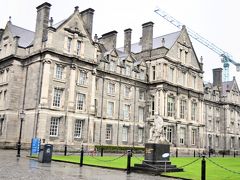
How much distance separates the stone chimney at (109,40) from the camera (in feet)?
169

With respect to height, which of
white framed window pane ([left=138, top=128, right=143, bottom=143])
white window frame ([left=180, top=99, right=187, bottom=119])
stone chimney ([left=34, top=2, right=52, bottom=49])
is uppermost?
stone chimney ([left=34, top=2, right=52, bottom=49])

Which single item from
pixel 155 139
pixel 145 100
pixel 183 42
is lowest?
pixel 155 139

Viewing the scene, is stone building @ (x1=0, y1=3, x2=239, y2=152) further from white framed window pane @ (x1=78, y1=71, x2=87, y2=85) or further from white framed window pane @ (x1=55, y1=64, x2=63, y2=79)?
white framed window pane @ (x1=78, y1=71, x2=87, y2=85)

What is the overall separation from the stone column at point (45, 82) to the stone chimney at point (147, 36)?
68.6 feet

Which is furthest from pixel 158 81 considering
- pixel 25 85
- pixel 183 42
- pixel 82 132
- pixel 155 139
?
pixel 155 139

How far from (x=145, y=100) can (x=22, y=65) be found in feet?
67.0

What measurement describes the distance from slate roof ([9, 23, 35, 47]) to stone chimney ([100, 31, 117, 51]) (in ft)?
39.4

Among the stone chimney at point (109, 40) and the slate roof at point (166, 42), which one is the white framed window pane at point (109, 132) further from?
the slate roof at point (166, 42)

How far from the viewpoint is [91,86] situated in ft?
137

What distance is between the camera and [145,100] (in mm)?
51562

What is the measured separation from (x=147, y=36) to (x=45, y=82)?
22912 mm

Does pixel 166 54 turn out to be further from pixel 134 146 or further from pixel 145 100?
pixel 134 146

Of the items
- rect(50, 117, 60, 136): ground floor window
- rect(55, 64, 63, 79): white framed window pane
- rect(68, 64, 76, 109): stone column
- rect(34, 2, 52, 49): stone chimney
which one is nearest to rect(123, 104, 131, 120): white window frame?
rect(68, 64, 76, 109): stone column

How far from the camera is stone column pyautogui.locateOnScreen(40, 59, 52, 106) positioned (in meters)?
36.5
